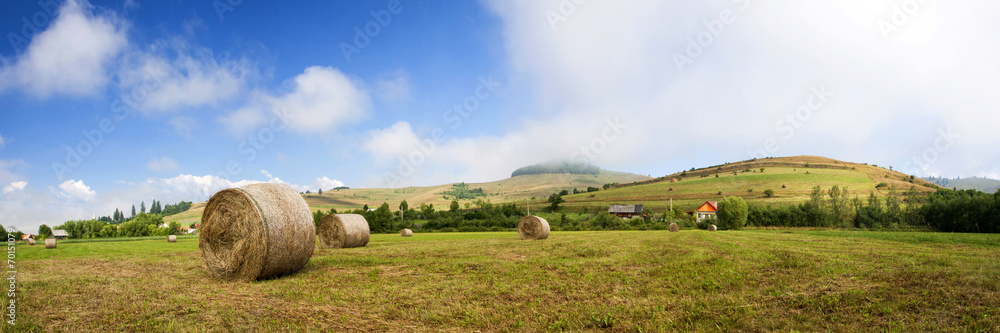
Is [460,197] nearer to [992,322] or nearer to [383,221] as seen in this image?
[383,221]

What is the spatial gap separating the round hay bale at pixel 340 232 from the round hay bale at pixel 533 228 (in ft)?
38.5

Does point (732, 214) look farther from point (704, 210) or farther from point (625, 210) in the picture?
point (625, 210)

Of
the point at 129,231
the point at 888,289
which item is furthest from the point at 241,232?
the point at 129,231

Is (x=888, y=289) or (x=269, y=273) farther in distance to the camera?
(x=269, y=273)

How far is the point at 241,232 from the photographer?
11320 millimetres

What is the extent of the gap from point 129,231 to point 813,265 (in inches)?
3688

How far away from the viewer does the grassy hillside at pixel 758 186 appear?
82.8m

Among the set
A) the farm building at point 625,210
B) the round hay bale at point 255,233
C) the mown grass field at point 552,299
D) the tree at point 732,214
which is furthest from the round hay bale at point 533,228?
the farm building at point 625,210

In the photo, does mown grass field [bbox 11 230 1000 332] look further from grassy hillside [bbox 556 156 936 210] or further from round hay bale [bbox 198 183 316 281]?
grassy hillside [bbox 556 156 936 210]

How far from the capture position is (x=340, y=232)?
23312mm

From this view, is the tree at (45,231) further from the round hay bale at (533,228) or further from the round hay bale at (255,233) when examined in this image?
the round hay bale at (255,233)

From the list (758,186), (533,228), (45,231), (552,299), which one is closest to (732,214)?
(533,228)

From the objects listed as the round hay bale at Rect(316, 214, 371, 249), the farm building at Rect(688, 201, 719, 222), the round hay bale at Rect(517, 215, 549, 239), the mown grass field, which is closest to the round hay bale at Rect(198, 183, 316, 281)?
the mown grass field

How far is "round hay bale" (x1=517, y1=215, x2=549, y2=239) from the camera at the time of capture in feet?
100
